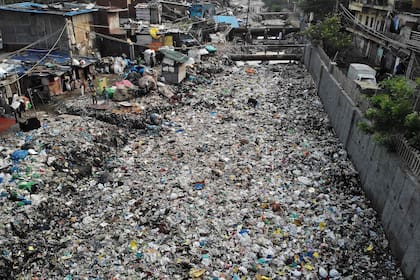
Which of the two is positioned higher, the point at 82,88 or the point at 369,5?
the point at 369,5

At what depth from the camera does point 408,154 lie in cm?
638

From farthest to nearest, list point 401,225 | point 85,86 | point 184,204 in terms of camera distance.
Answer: point 85,86 < point 184,204 < point 401,225

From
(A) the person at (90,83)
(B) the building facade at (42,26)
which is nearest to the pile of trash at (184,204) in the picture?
(A) the person at (90,83)

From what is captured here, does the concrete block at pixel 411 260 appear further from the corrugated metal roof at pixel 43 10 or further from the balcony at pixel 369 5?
the balcony at pixel 369 5

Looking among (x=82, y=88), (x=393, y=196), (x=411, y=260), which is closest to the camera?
(x=411, y=260)

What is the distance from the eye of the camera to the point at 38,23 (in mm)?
14930

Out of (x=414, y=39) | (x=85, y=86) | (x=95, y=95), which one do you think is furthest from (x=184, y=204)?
(x=414, y=39)

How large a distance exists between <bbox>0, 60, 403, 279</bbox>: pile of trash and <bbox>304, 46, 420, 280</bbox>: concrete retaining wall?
1.00 feet

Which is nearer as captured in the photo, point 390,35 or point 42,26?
point 42,26

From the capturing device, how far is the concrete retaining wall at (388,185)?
5801 mm

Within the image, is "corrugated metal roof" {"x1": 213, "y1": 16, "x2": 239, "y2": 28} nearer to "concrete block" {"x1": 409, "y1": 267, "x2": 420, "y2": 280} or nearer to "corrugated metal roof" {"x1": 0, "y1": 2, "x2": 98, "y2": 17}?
"corrugated metal roof" {"x1": 0, "y1": 2, "x2": 98, "y2": 17}

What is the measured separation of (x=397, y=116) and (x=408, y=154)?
0.80 meters

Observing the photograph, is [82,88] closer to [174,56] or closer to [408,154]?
[174,56]

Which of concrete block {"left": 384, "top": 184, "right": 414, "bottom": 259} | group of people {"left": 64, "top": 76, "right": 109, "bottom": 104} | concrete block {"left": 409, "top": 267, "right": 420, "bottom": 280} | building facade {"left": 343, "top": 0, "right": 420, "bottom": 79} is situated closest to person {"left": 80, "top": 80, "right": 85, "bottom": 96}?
group of people {"left": 64, "top": 76, "right": 109, "bottom": 104}
